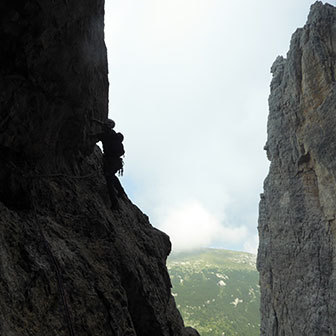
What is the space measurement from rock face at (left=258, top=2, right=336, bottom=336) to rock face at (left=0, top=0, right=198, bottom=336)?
72.6ft

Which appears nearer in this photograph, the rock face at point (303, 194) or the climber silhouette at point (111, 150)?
the climber silhouette at point (111, 150)

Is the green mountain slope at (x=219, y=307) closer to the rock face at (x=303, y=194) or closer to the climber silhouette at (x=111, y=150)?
the rock face at (x=303, y=194)

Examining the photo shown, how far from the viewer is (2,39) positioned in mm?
4938

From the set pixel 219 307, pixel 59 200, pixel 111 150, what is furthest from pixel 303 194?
pixel 219 307

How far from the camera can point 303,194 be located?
2970 cm

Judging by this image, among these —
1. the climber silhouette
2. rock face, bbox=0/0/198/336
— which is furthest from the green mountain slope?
rock face, bbox=0/0/198/336

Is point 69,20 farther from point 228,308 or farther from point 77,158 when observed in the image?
point 228,308

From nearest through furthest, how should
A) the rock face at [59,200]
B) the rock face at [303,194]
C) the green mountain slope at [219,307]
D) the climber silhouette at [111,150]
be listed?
the rock face at [59,200] < the climber silhouette at [111,150] < the rock face at [303,194] < the green mountain slope at [219,307]

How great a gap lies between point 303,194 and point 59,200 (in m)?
29.5

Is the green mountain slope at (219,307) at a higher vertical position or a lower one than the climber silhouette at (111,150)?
lower

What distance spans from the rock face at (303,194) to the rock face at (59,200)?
22.1 m

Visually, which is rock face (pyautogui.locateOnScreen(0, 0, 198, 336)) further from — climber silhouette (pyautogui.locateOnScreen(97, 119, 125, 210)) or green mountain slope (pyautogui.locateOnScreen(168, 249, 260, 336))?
green mountain slope (pyautogui.locateOnScreen(168, 249, 260, 336))

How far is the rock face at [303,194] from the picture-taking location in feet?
82.7

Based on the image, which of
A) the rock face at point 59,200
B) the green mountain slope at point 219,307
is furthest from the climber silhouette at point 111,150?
the green mountain slope at point 219,307
